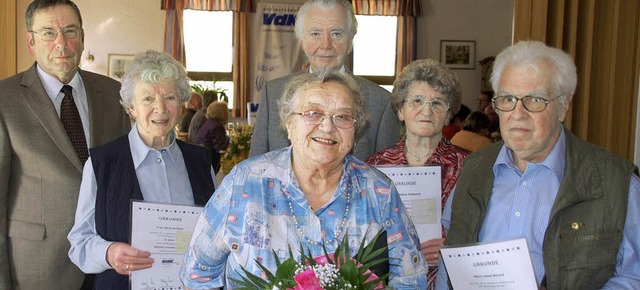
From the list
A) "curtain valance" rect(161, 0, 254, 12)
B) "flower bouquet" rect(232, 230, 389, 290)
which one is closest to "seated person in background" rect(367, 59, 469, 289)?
"flower bouquet" rect(232, 230, 389, 290)

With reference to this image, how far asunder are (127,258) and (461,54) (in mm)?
13291

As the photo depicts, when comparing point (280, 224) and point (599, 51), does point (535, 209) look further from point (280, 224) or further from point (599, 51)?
point (599, 51)

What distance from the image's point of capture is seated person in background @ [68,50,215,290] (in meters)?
2.73

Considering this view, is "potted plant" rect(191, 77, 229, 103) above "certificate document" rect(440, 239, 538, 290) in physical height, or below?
below

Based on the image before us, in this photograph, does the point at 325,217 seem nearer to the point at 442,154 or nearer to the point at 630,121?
the point at 442,154

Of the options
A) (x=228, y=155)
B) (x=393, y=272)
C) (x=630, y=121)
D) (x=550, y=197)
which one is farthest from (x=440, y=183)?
(x=228, y=155)

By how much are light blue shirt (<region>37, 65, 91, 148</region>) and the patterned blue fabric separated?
137 cm

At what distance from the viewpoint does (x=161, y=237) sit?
267cm

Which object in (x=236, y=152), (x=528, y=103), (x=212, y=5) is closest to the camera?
(x=528, y=103)

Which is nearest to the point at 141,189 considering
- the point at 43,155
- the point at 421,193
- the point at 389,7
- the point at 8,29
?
the point at 43,155

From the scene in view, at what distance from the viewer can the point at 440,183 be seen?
2857 mm

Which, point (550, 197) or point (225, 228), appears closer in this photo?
point (225, 228)

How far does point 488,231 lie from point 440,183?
1.14ft

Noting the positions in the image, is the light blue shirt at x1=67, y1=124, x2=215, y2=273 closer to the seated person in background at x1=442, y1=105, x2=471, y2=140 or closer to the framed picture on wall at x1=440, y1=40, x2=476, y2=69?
the seated person in background at x1=442, y1=105, x2=471, y2=140
